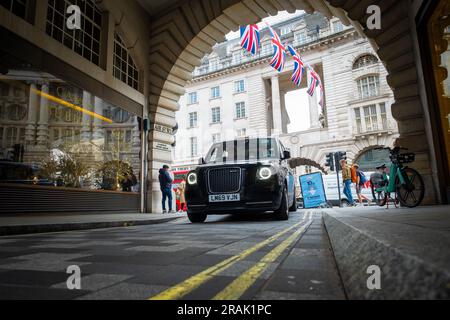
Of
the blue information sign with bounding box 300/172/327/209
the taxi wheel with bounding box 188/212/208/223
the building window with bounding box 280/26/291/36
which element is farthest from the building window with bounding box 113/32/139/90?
the building window with bounding box 280/26/291/36

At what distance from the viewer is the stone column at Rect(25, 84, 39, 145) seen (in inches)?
330

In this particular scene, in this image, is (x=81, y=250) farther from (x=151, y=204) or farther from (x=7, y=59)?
(x=151, y=204)

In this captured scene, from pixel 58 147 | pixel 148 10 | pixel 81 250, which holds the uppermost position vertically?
pixel 148 10

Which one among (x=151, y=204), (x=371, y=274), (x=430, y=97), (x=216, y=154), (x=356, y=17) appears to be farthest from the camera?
(x=151, y=204)

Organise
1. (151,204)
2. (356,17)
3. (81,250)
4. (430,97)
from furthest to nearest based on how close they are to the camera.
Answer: (151,204) → (356,17) → (430,97) → (81,250)

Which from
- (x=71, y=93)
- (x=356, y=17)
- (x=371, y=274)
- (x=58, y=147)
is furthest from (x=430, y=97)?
(x=58, y=147)

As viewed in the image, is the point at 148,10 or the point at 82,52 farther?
the point at 148,10

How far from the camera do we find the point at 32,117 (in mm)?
8609

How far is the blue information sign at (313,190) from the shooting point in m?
18.5

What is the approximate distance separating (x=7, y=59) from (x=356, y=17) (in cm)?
905

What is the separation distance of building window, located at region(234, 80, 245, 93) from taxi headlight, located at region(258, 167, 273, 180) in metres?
31.6

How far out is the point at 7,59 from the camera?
7246mm

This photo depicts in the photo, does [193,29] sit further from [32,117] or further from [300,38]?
[300,38]

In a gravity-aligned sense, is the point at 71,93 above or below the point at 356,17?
below
